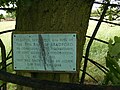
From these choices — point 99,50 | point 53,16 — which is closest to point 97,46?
Answer: point 99,50

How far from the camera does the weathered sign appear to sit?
5.17 ft

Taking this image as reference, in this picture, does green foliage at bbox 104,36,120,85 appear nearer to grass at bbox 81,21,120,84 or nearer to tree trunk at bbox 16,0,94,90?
tree trunk at bbox 16,0,94,90

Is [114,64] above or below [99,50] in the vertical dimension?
above

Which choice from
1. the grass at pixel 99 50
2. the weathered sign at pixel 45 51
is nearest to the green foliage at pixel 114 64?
the weathered sign at pixel 45 51

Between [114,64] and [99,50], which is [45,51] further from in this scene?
[99,50]

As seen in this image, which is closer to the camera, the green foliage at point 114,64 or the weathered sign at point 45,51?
the green foliage at point 114,64

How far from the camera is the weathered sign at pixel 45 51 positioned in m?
1.57

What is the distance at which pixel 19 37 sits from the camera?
1624 mm

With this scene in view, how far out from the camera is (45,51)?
5.16 ft

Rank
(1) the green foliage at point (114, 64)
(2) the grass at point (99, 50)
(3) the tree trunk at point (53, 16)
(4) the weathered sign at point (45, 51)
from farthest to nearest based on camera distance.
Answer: (2) the grass at point (99, 50) < (3) the tree trunk at point (53, 16) < (4) the weathered sign at point (45, 51) < (1) the green foliage at point (114, 64)

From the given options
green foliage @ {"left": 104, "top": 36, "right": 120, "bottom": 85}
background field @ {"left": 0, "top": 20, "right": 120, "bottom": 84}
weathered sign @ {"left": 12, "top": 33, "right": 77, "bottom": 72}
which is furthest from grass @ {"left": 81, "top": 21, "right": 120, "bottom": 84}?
green foliage @ {"left": 104, "top": 36, "right": 120, "bottom": 85}

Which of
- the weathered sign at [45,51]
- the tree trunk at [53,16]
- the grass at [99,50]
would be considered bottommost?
the grass at [99,50]

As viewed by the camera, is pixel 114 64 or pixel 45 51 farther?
pixel 45 51

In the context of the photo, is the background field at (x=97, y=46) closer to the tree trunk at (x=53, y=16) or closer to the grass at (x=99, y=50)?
the grass at (x=99, y=50)
